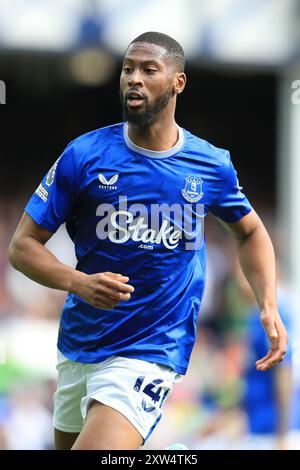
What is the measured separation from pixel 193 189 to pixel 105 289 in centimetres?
88

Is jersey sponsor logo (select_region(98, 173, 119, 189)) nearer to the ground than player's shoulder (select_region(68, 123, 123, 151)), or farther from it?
nearer to the ground

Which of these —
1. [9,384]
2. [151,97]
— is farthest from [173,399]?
[151,97]

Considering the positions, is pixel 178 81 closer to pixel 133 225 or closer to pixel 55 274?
pixel 133 225

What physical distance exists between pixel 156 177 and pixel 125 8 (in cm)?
842

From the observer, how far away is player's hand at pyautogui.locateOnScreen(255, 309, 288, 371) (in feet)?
17.0

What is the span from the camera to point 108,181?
16.8 ft

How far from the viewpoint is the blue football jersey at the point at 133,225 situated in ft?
16.8

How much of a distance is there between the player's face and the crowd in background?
4179mm

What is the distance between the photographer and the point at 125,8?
1314 centimetres

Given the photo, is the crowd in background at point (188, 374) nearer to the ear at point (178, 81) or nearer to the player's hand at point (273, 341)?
the player's hand at point (273, 341)

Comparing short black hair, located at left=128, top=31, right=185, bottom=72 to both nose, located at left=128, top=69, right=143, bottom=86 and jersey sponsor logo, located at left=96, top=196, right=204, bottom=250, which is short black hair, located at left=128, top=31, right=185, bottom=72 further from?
jersey sponsor logo, located at left=96, top=196, right=204, bottom=250

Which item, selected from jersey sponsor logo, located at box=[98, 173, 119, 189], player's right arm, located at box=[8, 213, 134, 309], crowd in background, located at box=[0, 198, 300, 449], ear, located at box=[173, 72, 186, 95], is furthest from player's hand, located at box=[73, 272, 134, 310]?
crowd in background, located at box=[0, 198, 300, 449]

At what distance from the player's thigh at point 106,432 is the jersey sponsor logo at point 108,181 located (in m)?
1.09

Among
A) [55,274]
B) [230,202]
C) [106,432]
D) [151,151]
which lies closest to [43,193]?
[55,274]
